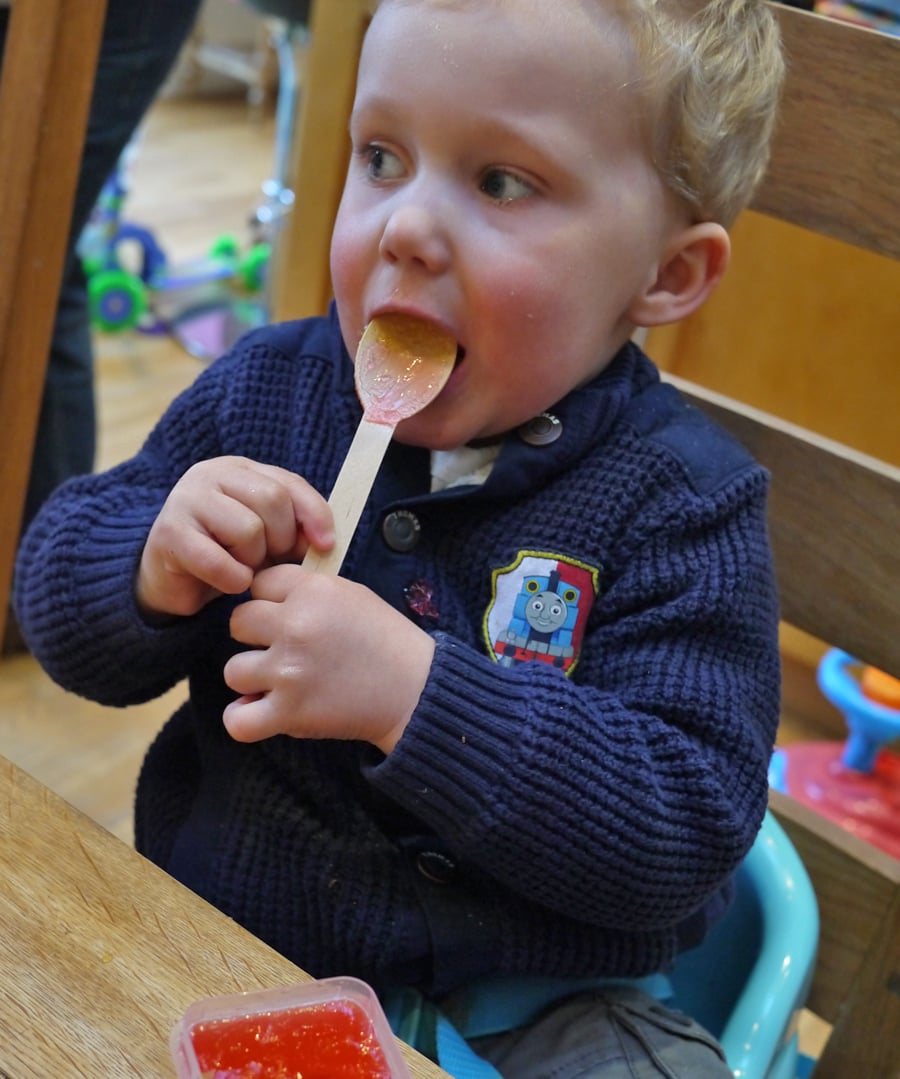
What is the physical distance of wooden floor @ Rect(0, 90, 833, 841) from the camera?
1564 millimetres

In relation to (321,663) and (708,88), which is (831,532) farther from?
(321,663)

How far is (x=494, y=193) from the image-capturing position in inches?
27.6

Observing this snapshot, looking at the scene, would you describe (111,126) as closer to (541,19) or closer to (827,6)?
(541,19)

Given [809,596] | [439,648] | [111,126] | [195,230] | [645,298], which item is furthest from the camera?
[195,230]

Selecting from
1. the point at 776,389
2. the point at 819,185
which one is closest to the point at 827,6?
the point at 776,389

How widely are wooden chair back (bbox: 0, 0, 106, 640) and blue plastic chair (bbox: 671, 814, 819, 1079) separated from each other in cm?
62

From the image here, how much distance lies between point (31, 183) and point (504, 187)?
44cm

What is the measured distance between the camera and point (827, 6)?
204cm

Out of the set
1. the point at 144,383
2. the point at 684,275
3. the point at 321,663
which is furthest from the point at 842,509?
the point at 144,383

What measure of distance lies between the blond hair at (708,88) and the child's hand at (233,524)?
306mm

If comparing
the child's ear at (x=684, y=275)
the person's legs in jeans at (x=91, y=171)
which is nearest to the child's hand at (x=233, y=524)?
the child's ear at (x=684, y=275)

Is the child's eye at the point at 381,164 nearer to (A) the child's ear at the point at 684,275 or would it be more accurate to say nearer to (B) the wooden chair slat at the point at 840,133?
(A) the child's ear at the point at 684,275

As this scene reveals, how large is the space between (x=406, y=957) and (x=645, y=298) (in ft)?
1.42

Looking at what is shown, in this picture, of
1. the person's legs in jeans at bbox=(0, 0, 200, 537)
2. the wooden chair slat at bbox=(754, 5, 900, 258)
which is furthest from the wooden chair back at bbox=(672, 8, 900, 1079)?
the person's legs in jeans at bbox=(0, 0, 200, 537)
